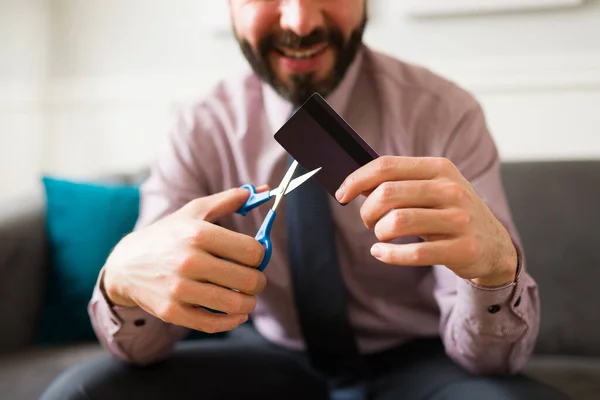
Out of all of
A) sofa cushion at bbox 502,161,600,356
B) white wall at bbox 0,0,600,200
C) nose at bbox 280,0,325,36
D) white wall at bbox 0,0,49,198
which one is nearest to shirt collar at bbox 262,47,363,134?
nose at bbox 280,0,325,36

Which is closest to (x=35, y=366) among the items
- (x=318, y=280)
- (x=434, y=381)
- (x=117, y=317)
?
(x=117, y=317)

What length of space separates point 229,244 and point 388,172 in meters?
0.19

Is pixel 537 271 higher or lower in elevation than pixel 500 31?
lower

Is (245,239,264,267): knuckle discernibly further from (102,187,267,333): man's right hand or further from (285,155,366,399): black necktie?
(285,155,366,399): black necktie

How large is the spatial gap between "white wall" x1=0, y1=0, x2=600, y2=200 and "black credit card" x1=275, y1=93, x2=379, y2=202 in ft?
3.65

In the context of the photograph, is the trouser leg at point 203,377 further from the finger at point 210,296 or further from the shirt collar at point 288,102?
the shirt collar at point 288,102

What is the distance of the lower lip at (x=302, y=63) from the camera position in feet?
2.85

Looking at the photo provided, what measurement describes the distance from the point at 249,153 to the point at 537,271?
0.70 meters

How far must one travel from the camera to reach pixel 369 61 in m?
1.00

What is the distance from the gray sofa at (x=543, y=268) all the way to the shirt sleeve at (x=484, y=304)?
36cm

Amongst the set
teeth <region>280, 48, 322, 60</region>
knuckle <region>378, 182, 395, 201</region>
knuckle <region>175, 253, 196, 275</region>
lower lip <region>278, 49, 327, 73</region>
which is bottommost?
knuckle <region>175, 253, 196, 275</region>

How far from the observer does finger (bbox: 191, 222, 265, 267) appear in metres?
0.62

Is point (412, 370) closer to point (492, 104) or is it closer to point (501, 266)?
point (501, 266)

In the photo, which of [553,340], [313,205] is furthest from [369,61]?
[553,340]
